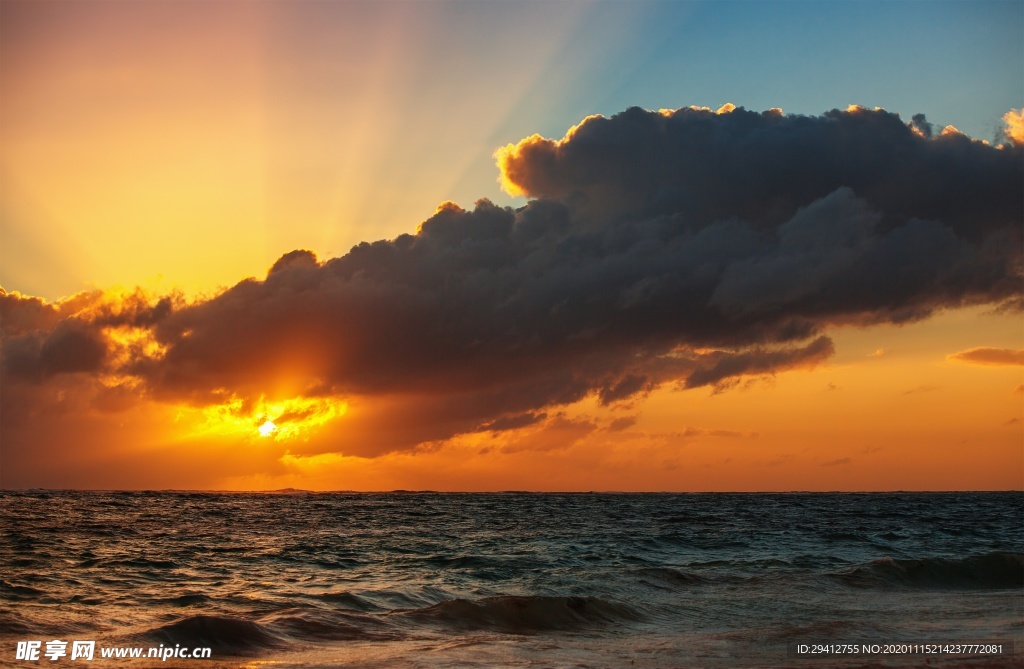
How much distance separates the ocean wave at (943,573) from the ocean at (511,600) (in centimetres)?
11

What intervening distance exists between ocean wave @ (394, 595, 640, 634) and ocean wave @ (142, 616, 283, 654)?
515 centimetres

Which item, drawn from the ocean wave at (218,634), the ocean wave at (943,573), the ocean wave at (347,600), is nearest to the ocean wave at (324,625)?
the ocean wave at (218,634)

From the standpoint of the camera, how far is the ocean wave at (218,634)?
707 inches

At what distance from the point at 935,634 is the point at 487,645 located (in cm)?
1106

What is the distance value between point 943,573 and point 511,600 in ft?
65.4

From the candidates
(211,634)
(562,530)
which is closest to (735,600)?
(211,634)

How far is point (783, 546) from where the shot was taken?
144 ft

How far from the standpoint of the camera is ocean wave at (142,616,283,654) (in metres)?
18.0

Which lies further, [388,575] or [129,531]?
[129,531]

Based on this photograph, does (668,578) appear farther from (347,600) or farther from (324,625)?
(324,625)

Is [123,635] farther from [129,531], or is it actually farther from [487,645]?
[129,531]

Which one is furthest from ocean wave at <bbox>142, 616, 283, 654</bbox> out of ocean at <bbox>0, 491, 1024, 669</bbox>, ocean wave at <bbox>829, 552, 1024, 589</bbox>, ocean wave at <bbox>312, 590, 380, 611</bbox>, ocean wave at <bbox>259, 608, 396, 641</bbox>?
ocean wave at <bbox>829, 552, 1024, 589</bbox>

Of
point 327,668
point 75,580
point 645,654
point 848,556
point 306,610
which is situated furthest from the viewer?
point 848,556

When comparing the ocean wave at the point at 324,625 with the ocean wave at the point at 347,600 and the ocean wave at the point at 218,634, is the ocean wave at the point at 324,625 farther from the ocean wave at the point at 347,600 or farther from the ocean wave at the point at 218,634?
the ocean wave at the point at 347,600
